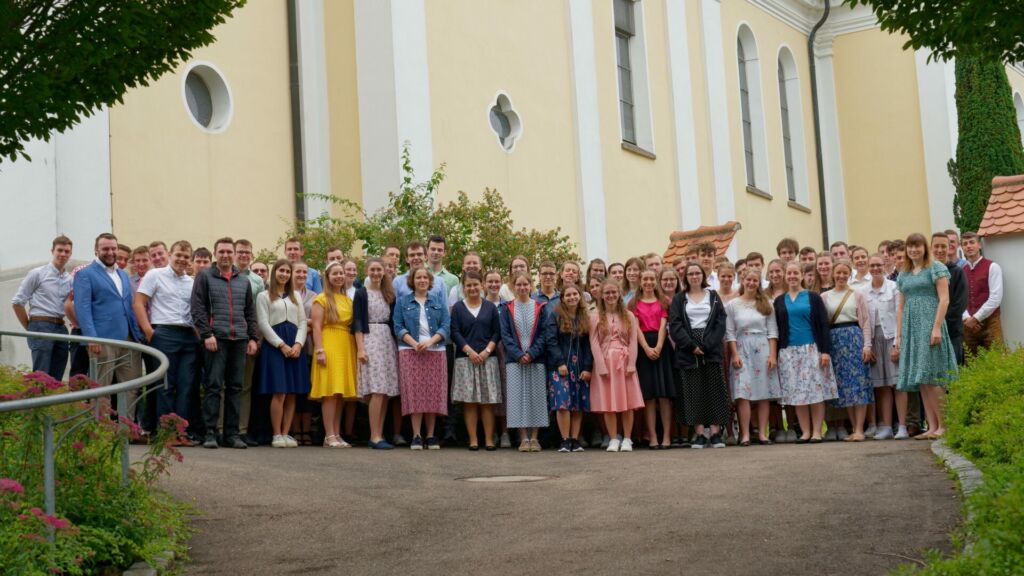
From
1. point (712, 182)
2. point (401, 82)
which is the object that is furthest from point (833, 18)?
point (401, 82)

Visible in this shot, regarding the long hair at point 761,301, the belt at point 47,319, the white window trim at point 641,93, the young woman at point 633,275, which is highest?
the white window trim at point 641,93

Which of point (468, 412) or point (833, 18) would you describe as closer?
point (468, 412)

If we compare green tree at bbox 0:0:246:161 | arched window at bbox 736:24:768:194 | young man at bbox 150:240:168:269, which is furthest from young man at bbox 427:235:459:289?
arched window at bbox 736:24:768:194

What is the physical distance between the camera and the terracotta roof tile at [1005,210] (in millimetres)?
15367

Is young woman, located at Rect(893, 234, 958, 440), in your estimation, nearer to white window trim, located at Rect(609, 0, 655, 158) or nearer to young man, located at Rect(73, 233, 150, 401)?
young man, located at Rect(73, 233, 150, 401)

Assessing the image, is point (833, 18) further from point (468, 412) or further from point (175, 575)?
point (175, 575)

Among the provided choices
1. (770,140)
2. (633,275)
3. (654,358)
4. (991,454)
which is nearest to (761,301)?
(654,358)

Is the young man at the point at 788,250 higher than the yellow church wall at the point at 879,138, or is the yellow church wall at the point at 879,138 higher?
the yellow church wall at the point at 879,138

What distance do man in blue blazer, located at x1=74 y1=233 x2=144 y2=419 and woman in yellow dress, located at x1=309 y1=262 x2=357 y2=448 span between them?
1747 mm

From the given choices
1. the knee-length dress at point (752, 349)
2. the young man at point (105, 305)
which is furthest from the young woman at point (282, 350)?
the knee-length dress at point (752, 349)

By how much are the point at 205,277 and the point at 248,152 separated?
5.58 m

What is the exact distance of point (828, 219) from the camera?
33531 mm

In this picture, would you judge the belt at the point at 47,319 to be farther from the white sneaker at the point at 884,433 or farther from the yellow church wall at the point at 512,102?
the white sneaker at the point at 884,433

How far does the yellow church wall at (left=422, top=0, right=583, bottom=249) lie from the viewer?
2027 centimetres
